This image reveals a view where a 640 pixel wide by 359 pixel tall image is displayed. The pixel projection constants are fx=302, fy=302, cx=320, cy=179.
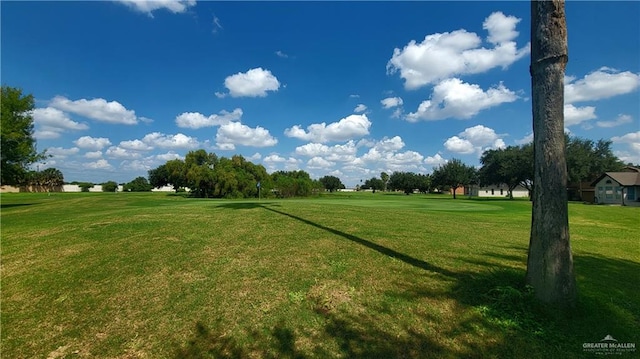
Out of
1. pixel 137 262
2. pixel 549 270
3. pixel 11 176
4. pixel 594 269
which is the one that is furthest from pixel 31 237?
pixel 11 176

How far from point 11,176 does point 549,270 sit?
38.4m

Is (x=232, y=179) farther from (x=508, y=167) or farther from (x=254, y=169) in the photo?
(x=508, y=167)

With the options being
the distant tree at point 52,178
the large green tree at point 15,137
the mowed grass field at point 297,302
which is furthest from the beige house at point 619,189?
the distant tree at point 52,178

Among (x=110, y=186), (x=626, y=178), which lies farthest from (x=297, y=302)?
(x=110, y=186)

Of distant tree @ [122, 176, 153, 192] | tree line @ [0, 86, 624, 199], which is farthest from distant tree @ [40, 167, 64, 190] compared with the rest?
tree line @ [0, 86, 624, 199]

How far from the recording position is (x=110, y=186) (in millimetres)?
101500

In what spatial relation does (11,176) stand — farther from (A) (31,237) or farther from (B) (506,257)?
(B) (506,257)

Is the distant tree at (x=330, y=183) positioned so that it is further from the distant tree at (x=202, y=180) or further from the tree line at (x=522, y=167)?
the distant tree at (x=202, y=180)

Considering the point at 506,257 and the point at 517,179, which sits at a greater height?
the point at 517,179

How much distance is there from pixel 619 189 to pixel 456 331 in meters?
58.4

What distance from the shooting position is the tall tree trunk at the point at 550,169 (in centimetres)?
439

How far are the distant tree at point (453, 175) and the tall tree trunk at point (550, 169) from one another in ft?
214

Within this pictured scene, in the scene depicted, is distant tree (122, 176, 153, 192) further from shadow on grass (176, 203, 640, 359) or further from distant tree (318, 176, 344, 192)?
shadow on grass (176, 203, 640, 359)

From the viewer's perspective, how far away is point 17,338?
4289 mm
